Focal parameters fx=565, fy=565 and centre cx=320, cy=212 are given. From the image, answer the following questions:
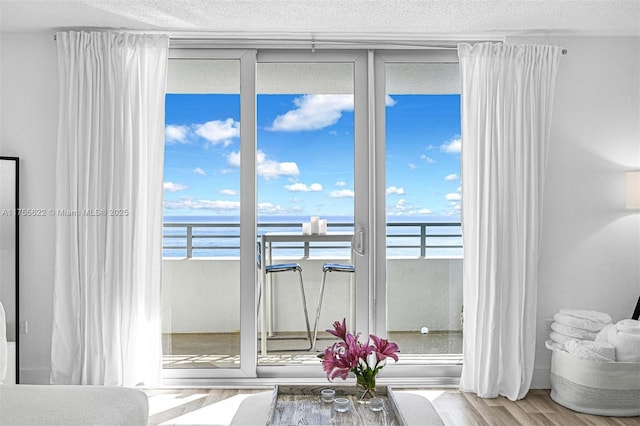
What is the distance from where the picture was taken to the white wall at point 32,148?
3.98 m

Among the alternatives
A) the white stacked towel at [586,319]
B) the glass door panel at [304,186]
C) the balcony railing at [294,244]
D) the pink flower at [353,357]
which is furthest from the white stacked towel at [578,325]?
the pink flower at [353,357]

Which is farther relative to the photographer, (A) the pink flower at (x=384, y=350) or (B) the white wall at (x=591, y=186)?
(B) the white wall at (x=591, y=186)

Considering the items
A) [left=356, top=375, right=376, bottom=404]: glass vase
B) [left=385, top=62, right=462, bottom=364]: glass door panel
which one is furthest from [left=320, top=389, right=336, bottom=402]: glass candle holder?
[left=385, top=62, right=462, bottom=364]: glass door panel

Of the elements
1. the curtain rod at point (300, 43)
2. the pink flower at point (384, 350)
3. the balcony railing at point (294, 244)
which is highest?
the curtain rod at point (300, 43)

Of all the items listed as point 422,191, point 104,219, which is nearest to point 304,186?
point 422,191

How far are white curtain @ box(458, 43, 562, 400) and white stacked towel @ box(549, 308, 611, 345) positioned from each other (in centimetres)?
17

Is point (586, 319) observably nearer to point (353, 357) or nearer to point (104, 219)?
point (353, 357)

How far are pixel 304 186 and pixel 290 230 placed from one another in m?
0.34

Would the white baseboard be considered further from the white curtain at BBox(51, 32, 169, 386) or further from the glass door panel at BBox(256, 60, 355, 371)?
the glass door panel at BBox(256, 60, 355, 371)

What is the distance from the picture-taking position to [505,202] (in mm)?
3926

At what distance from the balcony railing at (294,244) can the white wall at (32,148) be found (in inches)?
34.3

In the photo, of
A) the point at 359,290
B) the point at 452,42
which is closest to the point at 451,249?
the point at 359,290

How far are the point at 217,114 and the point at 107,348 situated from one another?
1806mm

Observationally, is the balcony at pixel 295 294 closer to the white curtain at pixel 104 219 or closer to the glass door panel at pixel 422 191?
the glass door panel at pixel 422 191
